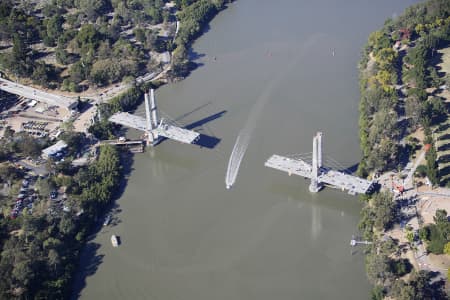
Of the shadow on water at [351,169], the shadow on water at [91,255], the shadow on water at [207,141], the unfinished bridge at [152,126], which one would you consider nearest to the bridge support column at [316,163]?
the shadow on water at [351,169]

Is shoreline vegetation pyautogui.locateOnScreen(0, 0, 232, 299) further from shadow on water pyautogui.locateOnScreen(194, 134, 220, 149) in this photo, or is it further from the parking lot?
shadow on water pyautogui.locateOnScreen(194, 134, 220, 149)

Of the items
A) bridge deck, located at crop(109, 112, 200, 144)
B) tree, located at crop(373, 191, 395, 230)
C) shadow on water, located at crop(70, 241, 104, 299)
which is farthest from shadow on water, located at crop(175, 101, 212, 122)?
tree, located at crop(373, 191, 395, 230)

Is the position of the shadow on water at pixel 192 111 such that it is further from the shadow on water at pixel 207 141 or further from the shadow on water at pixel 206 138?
the shadow on water at pixel 207 141

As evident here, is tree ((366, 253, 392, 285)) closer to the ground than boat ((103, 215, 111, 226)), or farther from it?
closer to the ground

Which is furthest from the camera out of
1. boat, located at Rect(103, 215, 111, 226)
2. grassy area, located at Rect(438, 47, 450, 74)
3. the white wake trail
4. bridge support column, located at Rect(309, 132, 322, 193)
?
grassy area, located at Rect(438, 47, 450, 74)

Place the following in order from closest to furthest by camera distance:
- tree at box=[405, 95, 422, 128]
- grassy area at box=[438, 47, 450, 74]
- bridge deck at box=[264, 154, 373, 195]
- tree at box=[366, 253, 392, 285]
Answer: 1. tree at box=[366, 253, 392, 285]
2. bridge deck at box=[264, 154, 373, 195]
3. tree at box=[405, 95, 422, 128]
4. grassy area at box=[438, 47, 450, 74]

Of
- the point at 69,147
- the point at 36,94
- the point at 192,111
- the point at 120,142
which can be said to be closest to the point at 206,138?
the point at 192,111

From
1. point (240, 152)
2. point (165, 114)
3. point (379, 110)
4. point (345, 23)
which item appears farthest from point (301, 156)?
point (345, 23)
